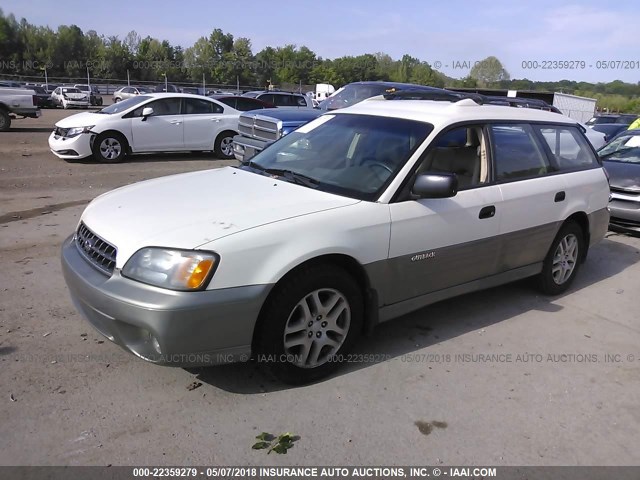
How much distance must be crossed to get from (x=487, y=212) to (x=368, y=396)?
5.72 ft

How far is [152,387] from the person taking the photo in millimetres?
3203

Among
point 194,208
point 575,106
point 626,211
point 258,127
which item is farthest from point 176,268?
point 575,106

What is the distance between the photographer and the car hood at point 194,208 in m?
2.93

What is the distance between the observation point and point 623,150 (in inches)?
346

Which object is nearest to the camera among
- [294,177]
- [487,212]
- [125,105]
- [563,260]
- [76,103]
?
[294,177]

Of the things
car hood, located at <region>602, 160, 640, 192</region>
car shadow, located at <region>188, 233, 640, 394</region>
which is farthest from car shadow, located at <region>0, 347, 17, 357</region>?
car hood, located at <region>602, 160, 640, 192</region>

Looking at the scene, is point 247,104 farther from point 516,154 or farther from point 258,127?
point 516,154

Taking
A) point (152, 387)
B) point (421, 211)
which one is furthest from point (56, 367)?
point (421, 211)

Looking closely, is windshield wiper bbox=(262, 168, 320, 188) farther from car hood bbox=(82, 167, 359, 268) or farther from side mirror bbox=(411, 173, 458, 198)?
side mirror bbox=(411, 173, 458, 198)

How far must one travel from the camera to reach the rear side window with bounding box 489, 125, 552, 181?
14.1 ft

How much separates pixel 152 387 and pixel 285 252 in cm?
117

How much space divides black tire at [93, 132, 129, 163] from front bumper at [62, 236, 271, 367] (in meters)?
9.11

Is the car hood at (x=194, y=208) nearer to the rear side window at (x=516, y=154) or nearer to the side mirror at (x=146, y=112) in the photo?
the rear side window at (x=516, y=154)

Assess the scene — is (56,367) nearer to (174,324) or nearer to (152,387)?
(152,387)
